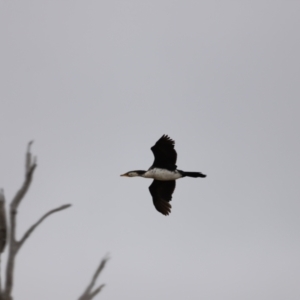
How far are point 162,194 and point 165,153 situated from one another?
6.52 ft

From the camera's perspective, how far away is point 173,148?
2300 cm

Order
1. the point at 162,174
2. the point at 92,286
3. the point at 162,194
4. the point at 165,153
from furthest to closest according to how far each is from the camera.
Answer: the point at 162,194
the point at 162,174
the point at 165,153
the point at 92,286

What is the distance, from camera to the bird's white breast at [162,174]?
2292 cm

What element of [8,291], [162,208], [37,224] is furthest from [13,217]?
[162,208]

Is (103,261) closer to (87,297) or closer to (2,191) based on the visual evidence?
(87,297)

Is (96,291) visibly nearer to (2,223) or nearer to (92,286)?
(92,286)

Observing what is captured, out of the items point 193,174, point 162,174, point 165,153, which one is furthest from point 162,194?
point 193,174

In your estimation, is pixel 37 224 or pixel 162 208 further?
pixel 162 208

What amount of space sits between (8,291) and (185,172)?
14043 millimetres

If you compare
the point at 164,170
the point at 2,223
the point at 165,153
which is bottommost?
the point at 2,223

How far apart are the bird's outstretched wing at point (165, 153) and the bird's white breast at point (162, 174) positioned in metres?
0.15

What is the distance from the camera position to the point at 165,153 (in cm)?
2303

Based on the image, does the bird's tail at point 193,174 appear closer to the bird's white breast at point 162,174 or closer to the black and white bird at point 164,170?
the black and white bird at point 164,170

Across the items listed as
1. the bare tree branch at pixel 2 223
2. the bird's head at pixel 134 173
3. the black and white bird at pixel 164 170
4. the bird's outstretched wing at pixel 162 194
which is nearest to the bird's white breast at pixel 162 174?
the black and white bird at pixel 164 170
